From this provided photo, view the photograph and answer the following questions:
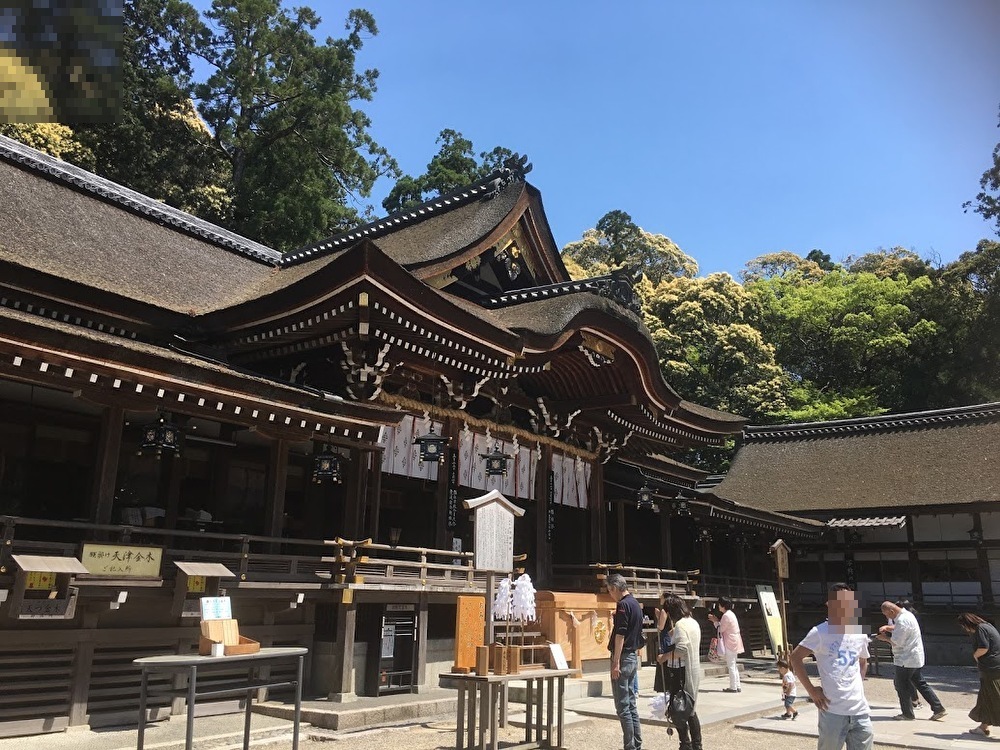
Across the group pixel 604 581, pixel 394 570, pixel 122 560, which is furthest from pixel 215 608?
pixel 604 581

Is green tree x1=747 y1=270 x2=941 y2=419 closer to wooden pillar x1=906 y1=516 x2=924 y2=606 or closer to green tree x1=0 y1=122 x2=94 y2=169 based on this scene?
wooden pillar x1=906 y1=516 x2=924 y2=606

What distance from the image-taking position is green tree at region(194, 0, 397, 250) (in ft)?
111

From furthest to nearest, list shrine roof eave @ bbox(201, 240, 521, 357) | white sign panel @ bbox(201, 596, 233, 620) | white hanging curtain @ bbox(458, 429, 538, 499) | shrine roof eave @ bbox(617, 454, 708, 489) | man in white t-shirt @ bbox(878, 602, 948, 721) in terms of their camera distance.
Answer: shrine roof eave @ bbox(617, 454, 708, 489) → white hanging curtain @ bbox(458, 429, 538, 499) → shrine roof eave @ bbox(201, 240, 521, 357) → man in white t-shirt @ bbox(878, 602, 948, 721) → white sign panel @ bbox(201, 596, 233, 620)

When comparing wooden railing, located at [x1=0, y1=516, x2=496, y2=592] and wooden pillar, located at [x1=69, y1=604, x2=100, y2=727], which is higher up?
wooden railing, located at [x1=0, y1=516, x2=496, y2=592]

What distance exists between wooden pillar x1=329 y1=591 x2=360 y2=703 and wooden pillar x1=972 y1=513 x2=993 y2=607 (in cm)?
1935

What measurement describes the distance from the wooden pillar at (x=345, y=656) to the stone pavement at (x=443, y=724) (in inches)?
8.5

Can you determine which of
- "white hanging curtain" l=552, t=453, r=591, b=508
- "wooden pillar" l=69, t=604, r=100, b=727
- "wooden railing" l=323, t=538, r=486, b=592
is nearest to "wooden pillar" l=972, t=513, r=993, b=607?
"white hanging curtain" l=552, t=453, r=591, b=508

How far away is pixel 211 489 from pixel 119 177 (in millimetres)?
23737

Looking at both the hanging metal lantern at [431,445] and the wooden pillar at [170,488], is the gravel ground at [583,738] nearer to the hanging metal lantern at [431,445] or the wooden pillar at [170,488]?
the wooden pillar at [170,488]

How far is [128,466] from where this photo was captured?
11859 millimetres

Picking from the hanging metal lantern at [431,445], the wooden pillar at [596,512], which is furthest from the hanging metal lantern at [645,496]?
the hanging metal lantern at [431,445]

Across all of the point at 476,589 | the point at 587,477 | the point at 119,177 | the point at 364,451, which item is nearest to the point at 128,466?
the point at 364,451

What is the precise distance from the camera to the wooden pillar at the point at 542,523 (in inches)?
620

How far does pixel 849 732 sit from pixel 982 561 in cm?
2055
